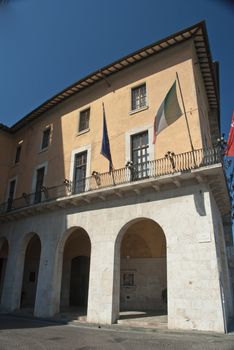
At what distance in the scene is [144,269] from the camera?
54.0 ft

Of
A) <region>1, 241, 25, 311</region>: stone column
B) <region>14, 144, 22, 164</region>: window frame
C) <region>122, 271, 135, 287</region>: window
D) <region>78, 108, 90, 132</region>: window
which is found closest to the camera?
<region>1, 241, 25, 311</region>: stone column

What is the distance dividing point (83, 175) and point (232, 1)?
14630mm

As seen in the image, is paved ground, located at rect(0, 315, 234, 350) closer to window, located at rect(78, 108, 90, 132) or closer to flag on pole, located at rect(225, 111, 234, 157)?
flag on pole, located at rect(225, 111, 234, 157)

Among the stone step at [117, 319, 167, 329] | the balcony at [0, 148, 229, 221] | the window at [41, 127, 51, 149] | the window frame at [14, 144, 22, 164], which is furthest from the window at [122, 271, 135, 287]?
the window frame at [14, 144, 22, 164]

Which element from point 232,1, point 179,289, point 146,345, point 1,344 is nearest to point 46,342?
point 1,344

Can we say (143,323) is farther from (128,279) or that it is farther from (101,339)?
(128,279)

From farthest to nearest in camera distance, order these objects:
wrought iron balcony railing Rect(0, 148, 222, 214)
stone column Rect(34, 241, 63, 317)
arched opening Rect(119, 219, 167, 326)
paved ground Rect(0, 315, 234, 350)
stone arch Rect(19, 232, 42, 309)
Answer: stone arch Rect(19, 232, 42, 309) < arched opening Rect(119, 219, 167, 326) < stone column Rect(34, 241, 63, 317) < wrought iron balcony railing Rect(0, 148, 222, 214) < paved ground Rect(0, 315, 234, 350)

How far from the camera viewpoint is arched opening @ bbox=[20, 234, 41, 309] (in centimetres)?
1953

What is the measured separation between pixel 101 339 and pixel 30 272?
12122mm

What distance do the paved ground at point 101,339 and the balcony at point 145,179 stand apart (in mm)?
5519

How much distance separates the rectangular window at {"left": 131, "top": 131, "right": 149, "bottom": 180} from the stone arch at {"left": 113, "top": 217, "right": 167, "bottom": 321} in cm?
314

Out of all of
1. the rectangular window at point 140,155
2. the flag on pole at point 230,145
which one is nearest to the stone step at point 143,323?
the rectangular window at point 140,155

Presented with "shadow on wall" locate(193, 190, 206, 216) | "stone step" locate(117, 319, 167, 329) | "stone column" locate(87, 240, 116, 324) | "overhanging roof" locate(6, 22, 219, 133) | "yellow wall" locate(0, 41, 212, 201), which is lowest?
"stone step" locate(117, 319, 167, 329)

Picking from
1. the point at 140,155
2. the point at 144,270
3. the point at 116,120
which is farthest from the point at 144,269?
the point at 116,120
